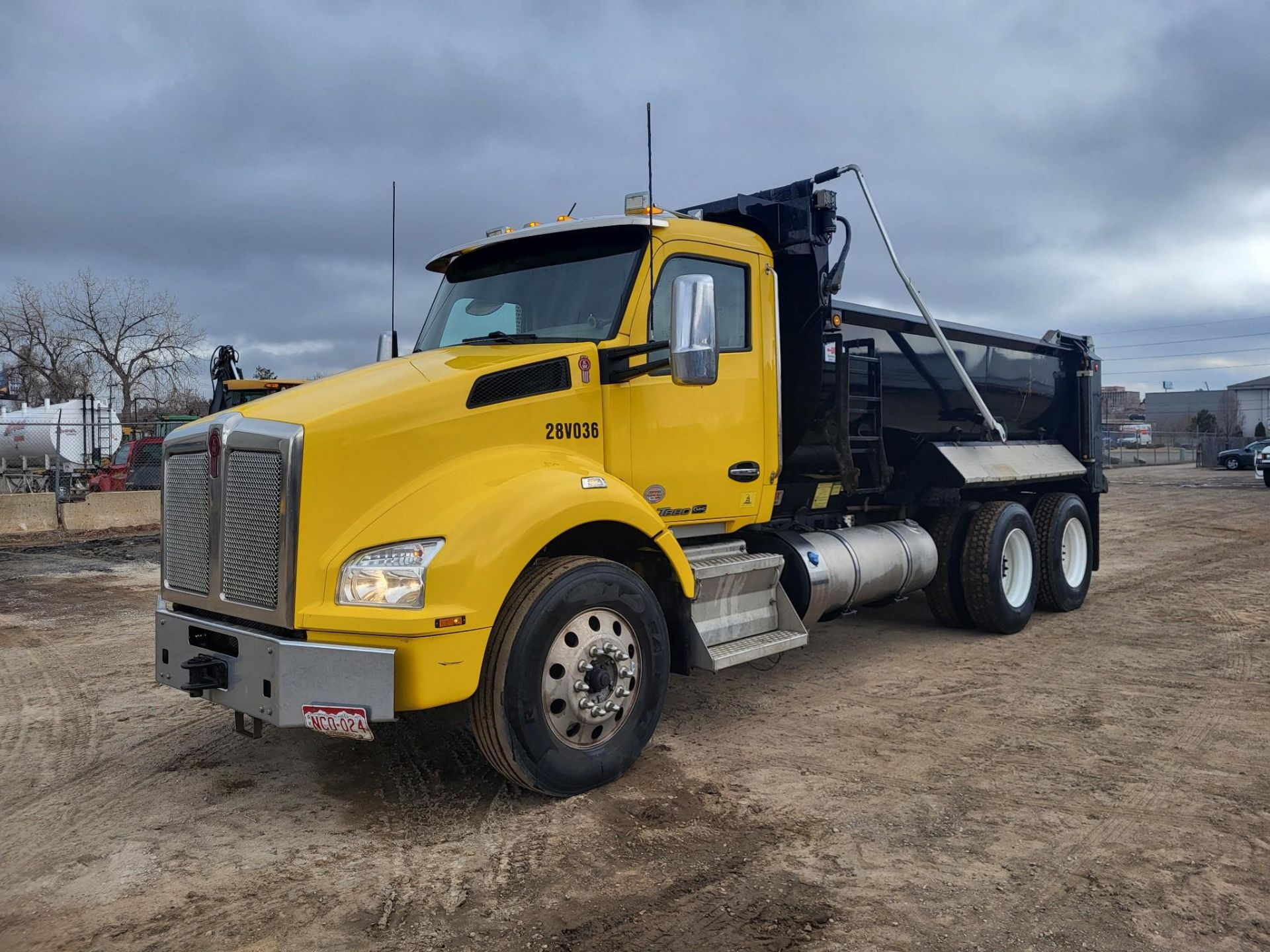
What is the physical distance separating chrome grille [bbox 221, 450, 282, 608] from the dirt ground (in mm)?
1061

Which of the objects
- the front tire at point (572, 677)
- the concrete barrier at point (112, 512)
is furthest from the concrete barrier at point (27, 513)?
the front tire at point (572, 677)

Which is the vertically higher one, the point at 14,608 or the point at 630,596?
the point at 630,596

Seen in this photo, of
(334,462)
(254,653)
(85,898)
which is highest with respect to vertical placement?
(334,462)

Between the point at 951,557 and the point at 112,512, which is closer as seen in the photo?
the point at 951,557

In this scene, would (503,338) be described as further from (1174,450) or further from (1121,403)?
(1121,403)

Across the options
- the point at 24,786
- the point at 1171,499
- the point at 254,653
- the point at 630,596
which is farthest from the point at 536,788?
the point at 1171,499

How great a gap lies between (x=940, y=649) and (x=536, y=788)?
4.55 meters

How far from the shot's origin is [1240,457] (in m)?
41.4

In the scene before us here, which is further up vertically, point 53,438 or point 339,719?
point 53,438

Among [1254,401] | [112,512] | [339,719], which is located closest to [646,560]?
[339,719]

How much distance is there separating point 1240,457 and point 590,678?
1777 inches

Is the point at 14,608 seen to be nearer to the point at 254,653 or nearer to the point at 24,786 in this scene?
the point at 24,786

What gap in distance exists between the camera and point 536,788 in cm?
436

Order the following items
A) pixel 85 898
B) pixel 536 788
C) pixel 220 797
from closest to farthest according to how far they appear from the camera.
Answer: pixel 85 898
pixel 536 788
pixel 220 797
